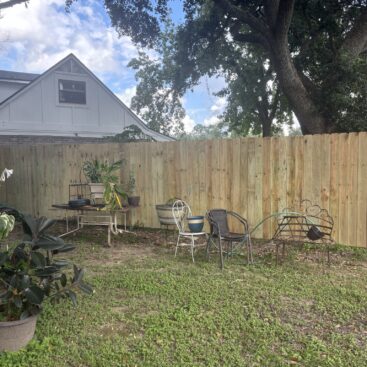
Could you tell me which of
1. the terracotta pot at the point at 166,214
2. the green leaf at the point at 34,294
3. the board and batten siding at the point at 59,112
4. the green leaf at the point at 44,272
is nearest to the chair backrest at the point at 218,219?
the terracotta pot at the point at 166,214

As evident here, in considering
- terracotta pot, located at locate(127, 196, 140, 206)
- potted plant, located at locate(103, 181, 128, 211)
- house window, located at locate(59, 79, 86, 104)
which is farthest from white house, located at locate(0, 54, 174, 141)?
potted plant, located at locate(103, 181, 128, 211)

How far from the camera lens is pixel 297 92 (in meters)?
8.84

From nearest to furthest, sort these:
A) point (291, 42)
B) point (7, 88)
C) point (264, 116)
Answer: point (291, 42) < point (264, 116) < point (7, 88)

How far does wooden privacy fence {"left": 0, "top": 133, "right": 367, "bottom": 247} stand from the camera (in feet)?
17.9

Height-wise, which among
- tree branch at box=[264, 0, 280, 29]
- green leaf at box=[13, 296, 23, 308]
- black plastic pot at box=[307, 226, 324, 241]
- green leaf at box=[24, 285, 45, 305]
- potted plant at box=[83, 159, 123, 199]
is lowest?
green leaf at box=[13, 296, 23, 308]

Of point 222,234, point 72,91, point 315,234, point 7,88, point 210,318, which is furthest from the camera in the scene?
point 7,88

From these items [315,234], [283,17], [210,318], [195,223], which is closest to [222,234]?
[195,223]

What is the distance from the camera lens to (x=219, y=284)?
415 cm

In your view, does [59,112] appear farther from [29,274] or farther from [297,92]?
[29,274]

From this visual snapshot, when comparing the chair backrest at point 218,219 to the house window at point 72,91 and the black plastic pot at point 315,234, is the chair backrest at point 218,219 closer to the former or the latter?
the black plastic pot at point 315,234

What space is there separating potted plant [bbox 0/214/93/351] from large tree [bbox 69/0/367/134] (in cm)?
725

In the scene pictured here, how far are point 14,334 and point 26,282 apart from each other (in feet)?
1.33

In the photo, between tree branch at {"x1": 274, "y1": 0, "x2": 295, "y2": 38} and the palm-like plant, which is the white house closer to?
tree branch at {"x1": 274, "y1": 0, "x2": 295, "y2": 38}

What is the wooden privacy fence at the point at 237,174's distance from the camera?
5465 millimetres
